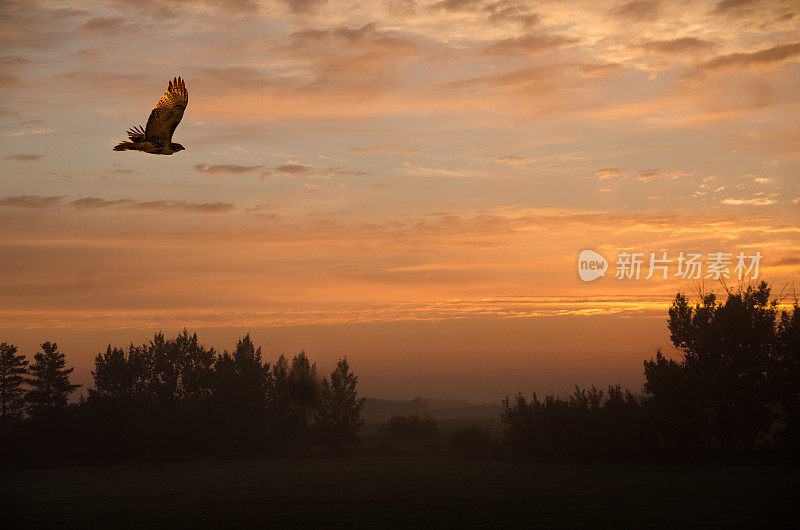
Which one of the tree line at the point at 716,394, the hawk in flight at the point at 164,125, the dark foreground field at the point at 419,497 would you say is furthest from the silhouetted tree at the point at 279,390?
the hawk in flight at the point at 164,125

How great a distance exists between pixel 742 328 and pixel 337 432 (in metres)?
58.0

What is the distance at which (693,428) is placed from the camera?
66000 mm

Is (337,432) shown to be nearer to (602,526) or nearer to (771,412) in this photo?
(771,412)

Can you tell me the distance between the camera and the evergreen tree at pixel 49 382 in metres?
94.8

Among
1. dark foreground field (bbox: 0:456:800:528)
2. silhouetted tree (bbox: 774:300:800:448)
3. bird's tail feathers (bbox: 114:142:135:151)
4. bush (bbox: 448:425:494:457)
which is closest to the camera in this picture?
bird's tail feathers (bbox: 114:142:135:151)

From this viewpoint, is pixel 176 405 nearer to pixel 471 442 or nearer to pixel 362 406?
pixel 362 406

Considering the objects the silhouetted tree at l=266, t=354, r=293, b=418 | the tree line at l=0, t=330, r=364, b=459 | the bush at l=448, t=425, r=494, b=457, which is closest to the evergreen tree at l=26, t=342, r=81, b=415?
the tree line at l=0, t=330, r=364, b=459

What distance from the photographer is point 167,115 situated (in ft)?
63.9

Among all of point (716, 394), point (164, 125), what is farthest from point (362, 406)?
point (164, 125)

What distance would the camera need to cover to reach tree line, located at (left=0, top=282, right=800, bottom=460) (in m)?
65.2

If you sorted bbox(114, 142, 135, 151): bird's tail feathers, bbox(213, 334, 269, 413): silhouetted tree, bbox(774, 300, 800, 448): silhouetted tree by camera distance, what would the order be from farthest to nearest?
bbox(213, 334, 269, 413): silhouetted tree
bbox(774, 300, 800, 448): silhouetted tree
bbox(114, 142, 135, 151): bird's tail feathers

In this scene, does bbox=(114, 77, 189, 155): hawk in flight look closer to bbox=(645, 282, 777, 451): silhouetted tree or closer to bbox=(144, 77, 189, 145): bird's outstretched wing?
bbox=(144, 77, 189, 145): bird's outstretched wing

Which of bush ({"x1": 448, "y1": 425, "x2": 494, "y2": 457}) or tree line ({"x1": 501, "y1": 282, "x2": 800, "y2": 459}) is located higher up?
tree line ({"x1": 501, "y1": 282, "x2": 800, "y2": 459})

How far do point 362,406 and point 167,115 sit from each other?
92394 mm
